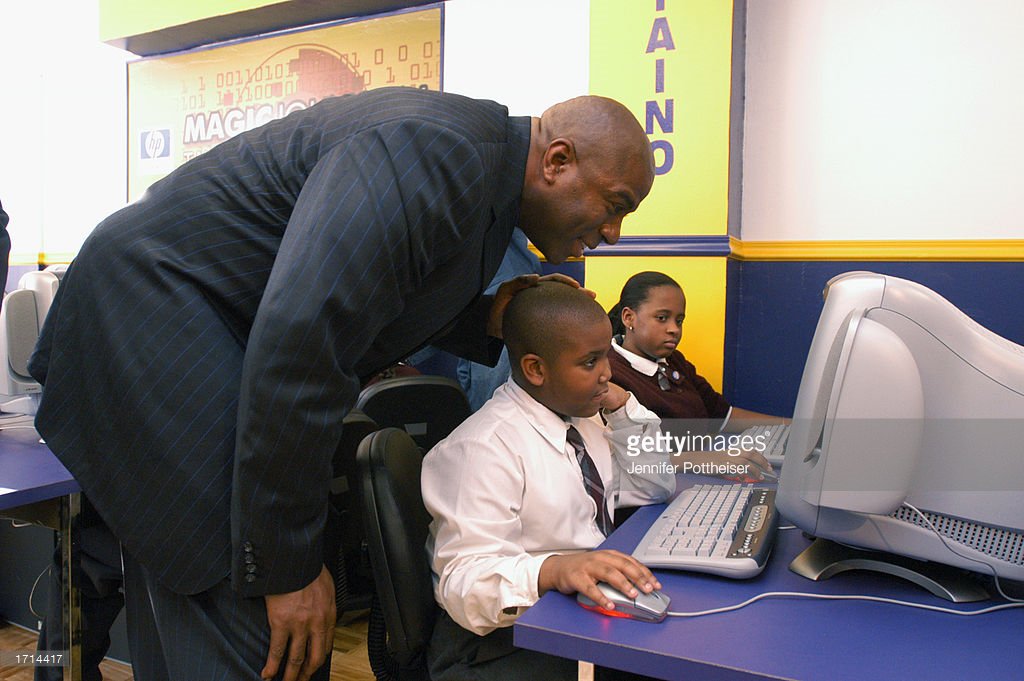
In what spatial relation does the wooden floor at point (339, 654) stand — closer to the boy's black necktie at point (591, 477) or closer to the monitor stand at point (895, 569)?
the boy's black necktie at point (591, 477)

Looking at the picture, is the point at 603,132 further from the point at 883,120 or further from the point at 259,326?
the point at 883,120

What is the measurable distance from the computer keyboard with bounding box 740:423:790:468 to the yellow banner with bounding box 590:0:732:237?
99 centimetres

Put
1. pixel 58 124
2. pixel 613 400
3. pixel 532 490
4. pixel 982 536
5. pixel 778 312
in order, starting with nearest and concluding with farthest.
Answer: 1. pixel 982 536
2. pixel 532 490
3. pixel 613 400
4. pixel 778 312
5. pixel 58 124

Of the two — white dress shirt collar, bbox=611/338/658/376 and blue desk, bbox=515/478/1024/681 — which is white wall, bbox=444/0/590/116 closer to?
white dress shirt collar, bbox=611/338/658/376

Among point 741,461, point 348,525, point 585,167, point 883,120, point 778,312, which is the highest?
point 883,120

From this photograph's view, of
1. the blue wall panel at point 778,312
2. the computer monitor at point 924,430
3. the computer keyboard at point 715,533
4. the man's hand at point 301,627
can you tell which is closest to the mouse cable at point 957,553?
the computer monitor at point 924,430

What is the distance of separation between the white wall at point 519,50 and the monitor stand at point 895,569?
95.6 inches

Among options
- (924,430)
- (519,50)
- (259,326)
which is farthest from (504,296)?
(519,50)

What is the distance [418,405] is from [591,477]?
0.77 metres

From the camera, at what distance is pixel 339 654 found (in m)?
2.40

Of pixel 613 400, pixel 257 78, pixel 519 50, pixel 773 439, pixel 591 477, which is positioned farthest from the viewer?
pixel 257 78

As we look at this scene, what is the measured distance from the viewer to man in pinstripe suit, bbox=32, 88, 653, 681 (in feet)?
2.79

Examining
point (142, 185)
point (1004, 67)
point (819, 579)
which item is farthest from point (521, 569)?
point (142, 185)

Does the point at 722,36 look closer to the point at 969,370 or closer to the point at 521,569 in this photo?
the point at 969,370
